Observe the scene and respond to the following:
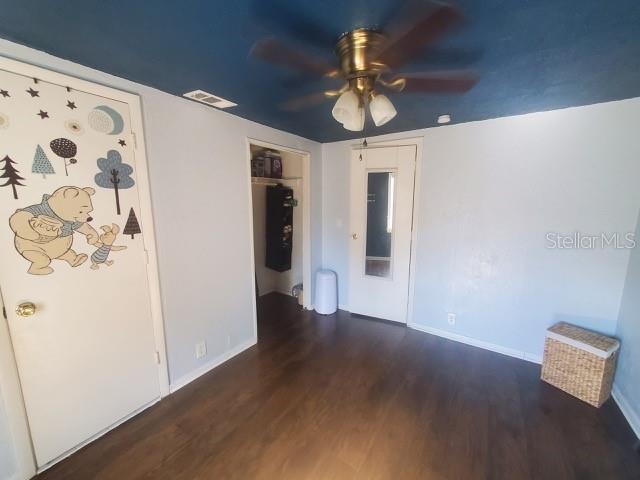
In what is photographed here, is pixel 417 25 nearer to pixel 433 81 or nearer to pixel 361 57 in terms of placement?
pixel 361 57

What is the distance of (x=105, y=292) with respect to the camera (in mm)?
1633

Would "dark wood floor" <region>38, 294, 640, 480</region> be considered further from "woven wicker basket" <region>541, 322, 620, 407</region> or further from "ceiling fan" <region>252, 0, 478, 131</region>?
"ceiling fan" <region>252, 0, 478, 131</region>

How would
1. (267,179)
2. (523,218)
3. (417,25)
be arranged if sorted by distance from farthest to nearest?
(267,179), (523,218), (417,25)

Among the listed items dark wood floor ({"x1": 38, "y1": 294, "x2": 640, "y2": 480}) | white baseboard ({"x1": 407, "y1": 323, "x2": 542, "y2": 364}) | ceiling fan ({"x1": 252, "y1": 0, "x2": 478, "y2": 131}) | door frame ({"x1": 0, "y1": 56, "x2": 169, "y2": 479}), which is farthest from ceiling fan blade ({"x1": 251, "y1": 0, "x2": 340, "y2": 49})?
white baseboard ({"x1": 407, "y1": 323, "x2": 542, "y2": 364})

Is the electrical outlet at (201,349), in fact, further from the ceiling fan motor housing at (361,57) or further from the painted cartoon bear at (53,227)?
the ceiling fan motor housing at (361,57)

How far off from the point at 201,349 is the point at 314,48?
2275mm

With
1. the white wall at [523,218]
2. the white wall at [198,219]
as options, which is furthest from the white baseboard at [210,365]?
the white wall at [523,218]

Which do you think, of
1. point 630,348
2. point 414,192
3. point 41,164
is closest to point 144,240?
point 41,164

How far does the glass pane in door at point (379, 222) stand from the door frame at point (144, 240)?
222 cm

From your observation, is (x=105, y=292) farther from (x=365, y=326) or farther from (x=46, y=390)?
(x=365, y=326)

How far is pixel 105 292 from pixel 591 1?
2.66 metres

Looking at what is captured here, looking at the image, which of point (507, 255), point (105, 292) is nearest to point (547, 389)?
point (507, 255)

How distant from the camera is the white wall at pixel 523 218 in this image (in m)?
2.02

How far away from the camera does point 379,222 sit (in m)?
3.12
